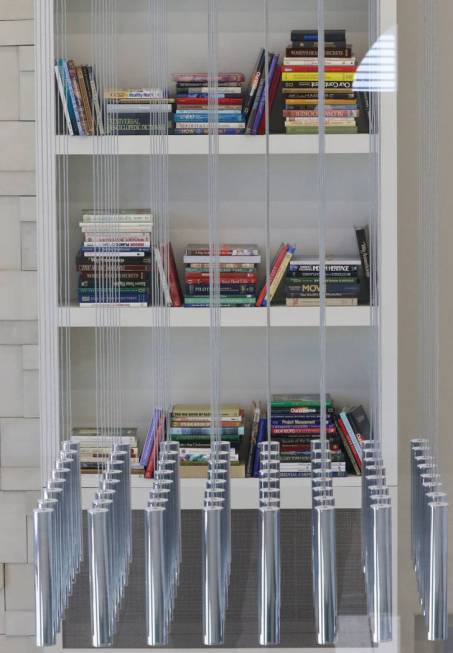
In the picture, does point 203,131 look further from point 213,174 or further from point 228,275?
point 213,174

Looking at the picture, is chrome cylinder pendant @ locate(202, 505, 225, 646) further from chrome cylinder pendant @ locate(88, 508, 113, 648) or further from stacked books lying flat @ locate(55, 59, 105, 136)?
stacked books lying flat @ locate(55, 59, 105, 136)

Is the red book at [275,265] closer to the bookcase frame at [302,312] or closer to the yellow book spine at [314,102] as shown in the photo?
the bookcase frame at [302,312]

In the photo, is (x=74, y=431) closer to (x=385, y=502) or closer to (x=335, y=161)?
(x=335, y=161)

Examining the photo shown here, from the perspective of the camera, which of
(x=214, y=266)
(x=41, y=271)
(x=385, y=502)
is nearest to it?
(x=385, y=502)

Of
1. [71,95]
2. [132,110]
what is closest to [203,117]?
[132,110]

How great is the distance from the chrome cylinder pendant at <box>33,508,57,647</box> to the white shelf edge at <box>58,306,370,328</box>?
764mm

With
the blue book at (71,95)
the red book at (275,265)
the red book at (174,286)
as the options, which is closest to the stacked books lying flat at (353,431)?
the red book at (275,265)

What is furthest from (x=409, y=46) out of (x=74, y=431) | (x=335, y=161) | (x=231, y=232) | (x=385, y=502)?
(x=385, y=502)

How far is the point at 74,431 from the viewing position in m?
1.62

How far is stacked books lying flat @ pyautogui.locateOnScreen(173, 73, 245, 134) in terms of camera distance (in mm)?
1697

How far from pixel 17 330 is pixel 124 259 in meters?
0.26

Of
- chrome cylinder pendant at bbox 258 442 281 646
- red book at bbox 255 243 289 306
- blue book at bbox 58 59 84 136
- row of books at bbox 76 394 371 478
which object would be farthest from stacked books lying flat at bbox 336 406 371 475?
chrome cylinder pendant at bbox 258 442 281 646

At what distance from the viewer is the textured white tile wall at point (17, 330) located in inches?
68.7

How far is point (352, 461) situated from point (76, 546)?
82 cm
